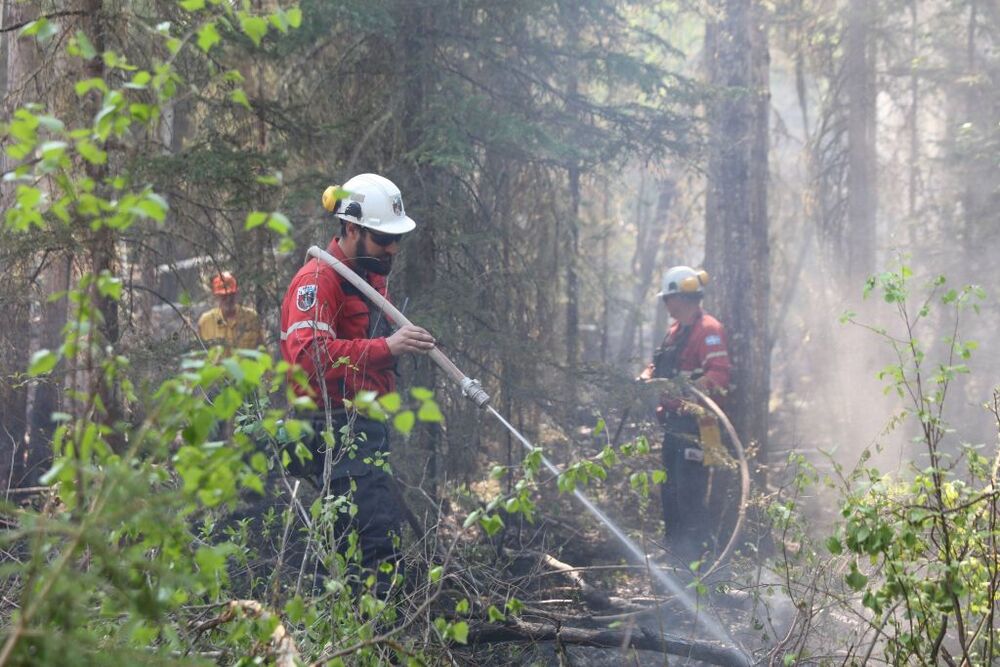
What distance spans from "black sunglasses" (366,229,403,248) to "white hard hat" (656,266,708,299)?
3844mm

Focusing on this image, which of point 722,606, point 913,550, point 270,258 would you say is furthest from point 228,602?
point 722,606

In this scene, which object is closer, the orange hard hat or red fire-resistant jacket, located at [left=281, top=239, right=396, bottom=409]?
red fire-resistant jacket, located at [left=281, top=239, right=396, bottom=409]

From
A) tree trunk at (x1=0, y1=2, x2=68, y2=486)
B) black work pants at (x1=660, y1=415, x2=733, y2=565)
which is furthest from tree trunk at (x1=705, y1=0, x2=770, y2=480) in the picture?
tree trunk at (x1=0, y1=2, x2=68, y2=486)

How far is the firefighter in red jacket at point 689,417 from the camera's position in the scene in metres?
8.16

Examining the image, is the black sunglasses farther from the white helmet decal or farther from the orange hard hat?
the orange hard hat

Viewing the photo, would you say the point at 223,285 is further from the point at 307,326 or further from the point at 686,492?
the point at 686,492

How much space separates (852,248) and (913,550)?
41.2ft

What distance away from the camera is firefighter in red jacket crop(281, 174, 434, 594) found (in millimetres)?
4836

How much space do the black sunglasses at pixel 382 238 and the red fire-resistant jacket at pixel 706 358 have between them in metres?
3.60

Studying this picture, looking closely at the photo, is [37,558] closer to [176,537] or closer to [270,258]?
[176,537]

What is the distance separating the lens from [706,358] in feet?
27.1

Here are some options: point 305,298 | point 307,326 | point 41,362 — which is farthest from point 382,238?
point 41,362

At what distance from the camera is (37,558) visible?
194 centimetres

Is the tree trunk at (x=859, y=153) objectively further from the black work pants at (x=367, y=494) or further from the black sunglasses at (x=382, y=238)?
the black work pants at (x=367, y=494)
